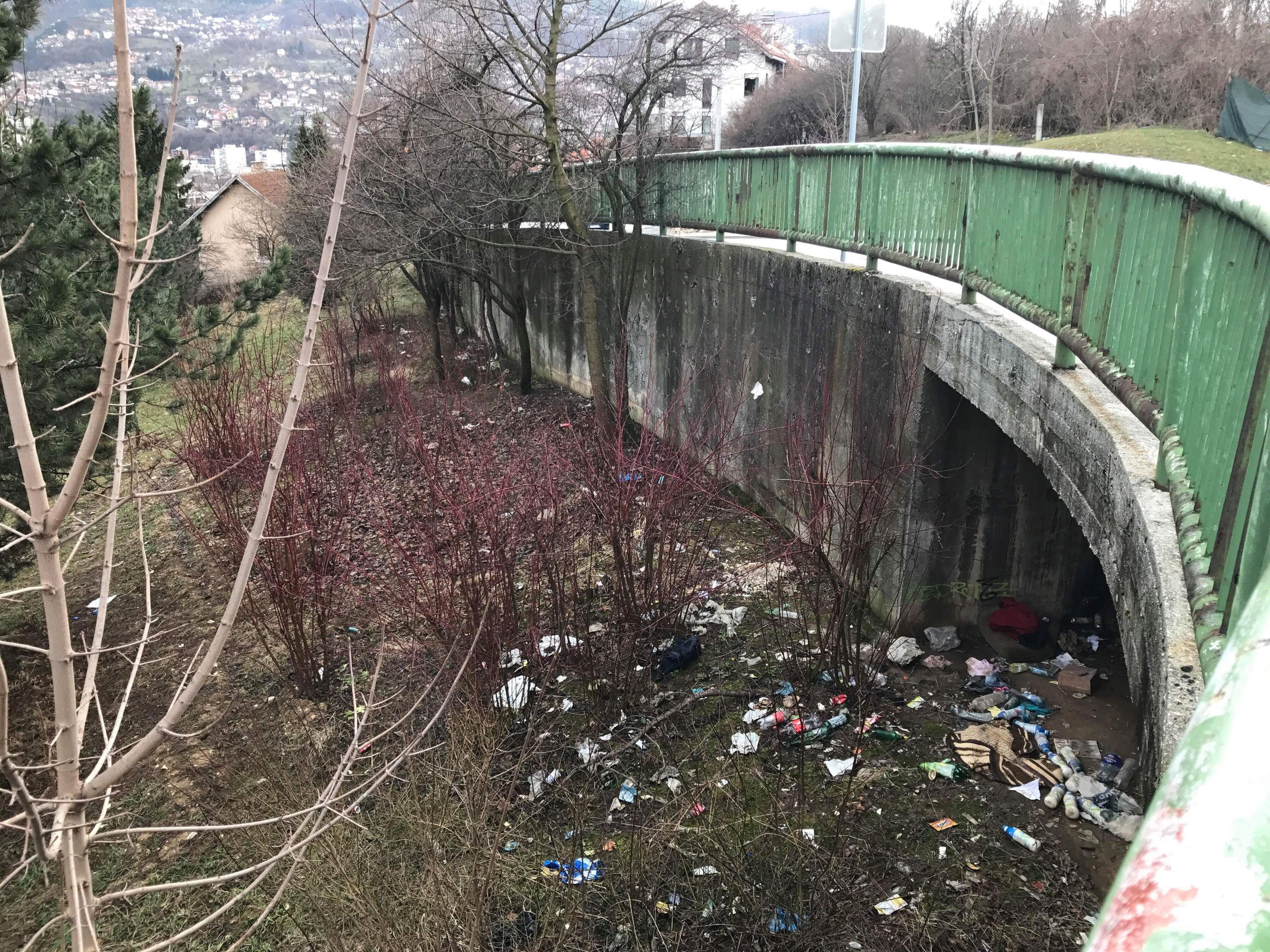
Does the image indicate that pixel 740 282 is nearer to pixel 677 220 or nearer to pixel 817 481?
pixel 677 220

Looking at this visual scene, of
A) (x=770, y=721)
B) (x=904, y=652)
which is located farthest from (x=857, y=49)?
(x=770, y=721)

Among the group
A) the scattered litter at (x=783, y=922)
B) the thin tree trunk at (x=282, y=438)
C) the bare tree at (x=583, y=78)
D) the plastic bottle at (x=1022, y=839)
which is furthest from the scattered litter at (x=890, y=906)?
the bare tree at (x=583, y=78)

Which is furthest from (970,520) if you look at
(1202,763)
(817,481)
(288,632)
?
(1202,763)

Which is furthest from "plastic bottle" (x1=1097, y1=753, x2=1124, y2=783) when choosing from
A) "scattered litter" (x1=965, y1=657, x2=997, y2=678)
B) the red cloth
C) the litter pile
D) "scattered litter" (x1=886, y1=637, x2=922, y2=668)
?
"scattered litter" (x1=886, y1=637, x2=922, y2=668)

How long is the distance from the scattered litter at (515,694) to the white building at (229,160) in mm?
45038

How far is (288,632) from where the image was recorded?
6051mm

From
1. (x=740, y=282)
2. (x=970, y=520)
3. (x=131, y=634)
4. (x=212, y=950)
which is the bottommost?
(x=131, y=634)

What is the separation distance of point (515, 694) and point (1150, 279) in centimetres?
419

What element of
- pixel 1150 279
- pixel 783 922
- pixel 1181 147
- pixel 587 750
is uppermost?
pixel 1181 147

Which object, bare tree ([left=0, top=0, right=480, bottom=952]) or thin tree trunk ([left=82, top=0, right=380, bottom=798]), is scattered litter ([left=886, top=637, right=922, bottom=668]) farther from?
thin tree trunk ([left=82, top=0, right=380, bottom=798])

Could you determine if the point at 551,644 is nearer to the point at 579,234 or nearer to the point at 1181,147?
the point at 579,234

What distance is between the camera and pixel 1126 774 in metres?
4.83

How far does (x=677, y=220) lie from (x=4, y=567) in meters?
7.60

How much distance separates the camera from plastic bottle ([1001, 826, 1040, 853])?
4.37m
